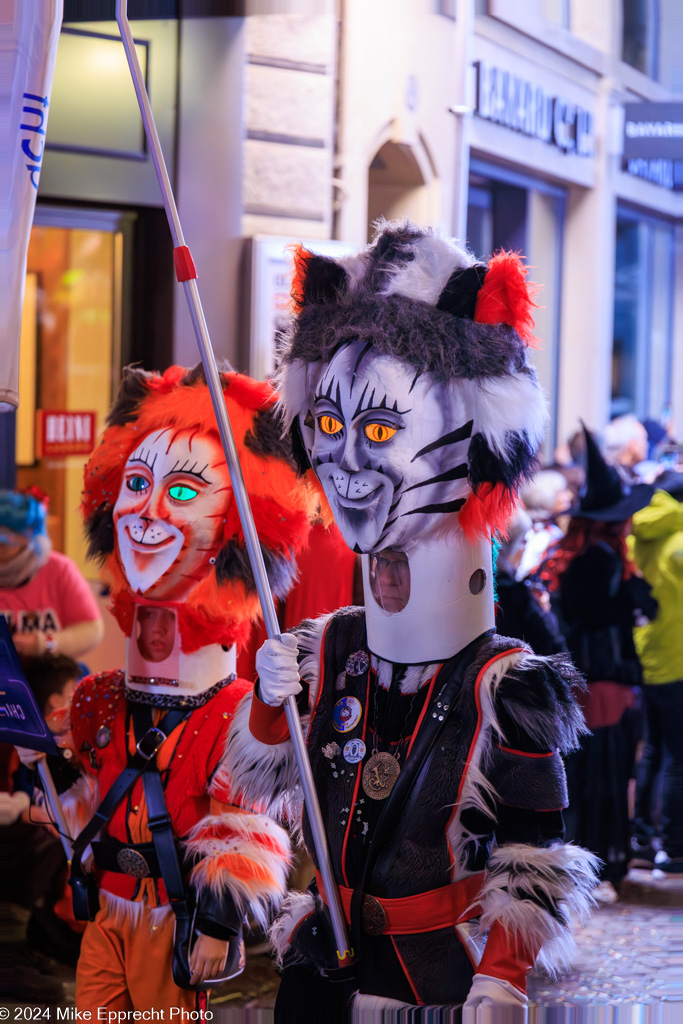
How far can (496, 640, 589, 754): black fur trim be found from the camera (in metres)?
1.92

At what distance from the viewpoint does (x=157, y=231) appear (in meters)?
5.27

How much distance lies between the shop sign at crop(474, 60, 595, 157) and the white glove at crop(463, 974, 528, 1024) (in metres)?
6.55

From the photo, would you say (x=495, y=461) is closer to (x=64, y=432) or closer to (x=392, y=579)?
(x=392, y=579)

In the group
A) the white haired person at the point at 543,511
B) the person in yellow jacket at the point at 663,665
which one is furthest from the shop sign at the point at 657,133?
the person in yellow jacket at the point at 663,665

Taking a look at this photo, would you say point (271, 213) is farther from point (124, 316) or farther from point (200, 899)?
point (200, 899)

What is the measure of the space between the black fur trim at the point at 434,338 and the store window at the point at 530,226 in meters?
5.60

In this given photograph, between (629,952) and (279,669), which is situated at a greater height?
(279,669)

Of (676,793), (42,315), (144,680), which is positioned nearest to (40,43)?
(144,680)

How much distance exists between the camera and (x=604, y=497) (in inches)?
179

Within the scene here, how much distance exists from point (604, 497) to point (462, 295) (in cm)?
272

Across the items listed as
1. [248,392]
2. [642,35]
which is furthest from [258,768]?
[642,35]

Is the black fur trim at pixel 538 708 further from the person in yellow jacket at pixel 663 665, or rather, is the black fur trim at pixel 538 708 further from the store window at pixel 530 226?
the store window at pixel 530 226

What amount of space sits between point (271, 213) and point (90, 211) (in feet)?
2.76

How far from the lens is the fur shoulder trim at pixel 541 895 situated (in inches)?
72.8
